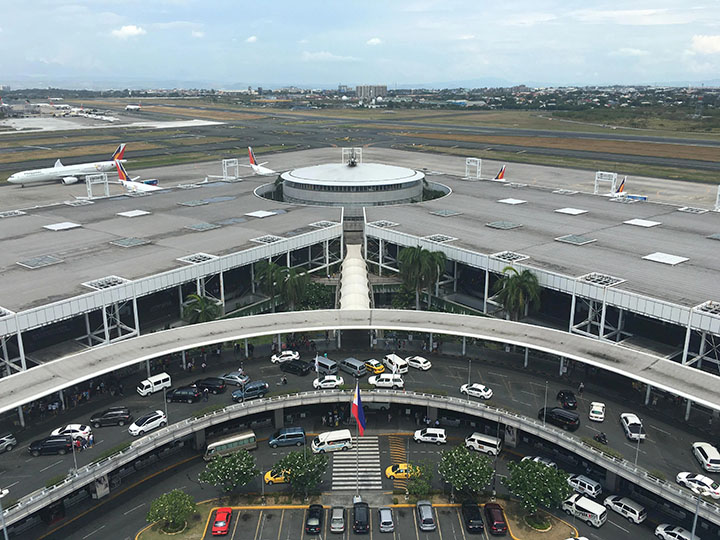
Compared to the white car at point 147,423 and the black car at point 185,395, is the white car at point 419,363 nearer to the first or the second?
the black car at point 185,395

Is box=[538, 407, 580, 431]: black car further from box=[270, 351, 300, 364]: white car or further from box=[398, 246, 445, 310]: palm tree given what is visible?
box=[398, 246, 445, 310]: palm tree

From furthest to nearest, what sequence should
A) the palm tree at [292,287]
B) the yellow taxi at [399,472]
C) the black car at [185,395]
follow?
1. the palm tree at [292,287]
2. the black car at [185,395]
3. the yellow taxi at [399,472]

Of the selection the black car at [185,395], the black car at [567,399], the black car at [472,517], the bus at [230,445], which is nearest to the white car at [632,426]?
the black car at [567,399]

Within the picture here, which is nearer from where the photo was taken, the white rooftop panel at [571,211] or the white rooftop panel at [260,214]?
the white rooftop panel at [260,214]

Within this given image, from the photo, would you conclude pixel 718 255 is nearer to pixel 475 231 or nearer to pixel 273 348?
pixel 475 231

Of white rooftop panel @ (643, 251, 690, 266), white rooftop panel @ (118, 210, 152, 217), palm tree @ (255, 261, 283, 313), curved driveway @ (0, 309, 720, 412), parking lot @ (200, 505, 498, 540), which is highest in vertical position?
white rooftop panel @ (118, 210, 152, 217)

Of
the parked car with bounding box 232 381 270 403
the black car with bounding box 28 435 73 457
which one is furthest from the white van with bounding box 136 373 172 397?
the black car with bounding box 28 435 73 457

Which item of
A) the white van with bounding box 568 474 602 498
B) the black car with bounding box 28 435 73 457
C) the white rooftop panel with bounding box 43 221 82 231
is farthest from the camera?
the white rooftop panel with bounding box 43 221 82 231
